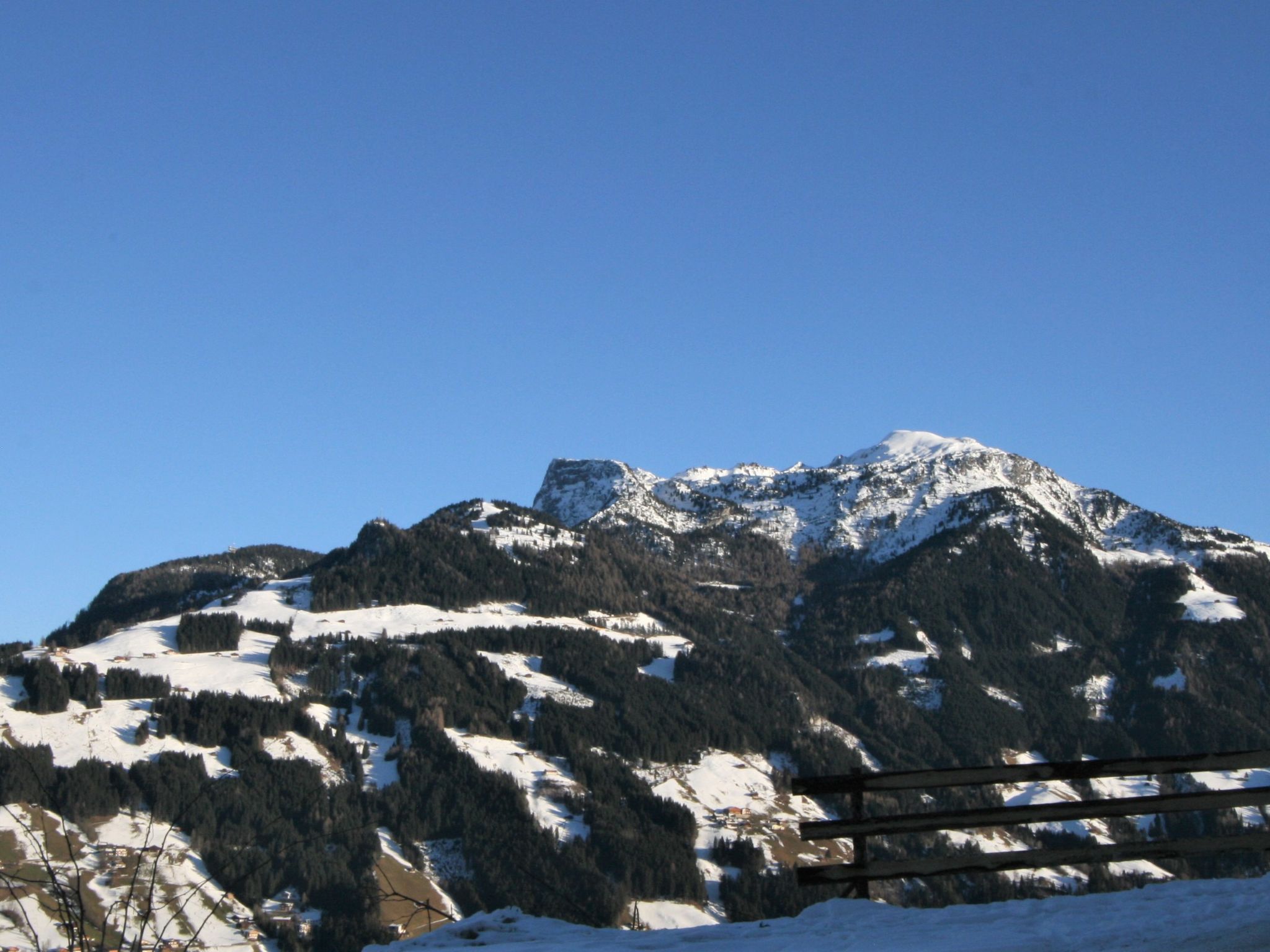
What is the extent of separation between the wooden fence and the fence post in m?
0.02

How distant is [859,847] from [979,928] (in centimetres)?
240

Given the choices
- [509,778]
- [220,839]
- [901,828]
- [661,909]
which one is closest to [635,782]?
[509,778]

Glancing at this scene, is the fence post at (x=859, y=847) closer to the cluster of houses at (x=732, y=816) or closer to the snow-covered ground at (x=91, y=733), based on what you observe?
the snow-covered ground at (x=91, y=733)

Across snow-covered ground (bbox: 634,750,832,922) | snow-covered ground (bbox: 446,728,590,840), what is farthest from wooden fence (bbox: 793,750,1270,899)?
snow-covered ground (bbox: 446,728,590,840)

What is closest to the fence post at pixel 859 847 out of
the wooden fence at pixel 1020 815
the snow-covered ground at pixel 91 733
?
the wooden fence at pixel 1020 815

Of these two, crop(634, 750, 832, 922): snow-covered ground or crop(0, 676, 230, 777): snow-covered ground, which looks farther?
crop(634, 750, 832, 922): snow-covered ground

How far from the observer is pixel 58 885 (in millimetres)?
7438

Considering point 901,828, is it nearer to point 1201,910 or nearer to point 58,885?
point 1201,910

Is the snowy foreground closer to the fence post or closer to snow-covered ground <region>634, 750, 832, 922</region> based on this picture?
the fence post

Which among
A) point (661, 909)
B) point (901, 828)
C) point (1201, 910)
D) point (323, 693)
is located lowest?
point (661, 909)

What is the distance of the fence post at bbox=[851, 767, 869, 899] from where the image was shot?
15.1m

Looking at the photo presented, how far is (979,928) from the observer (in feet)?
43.1

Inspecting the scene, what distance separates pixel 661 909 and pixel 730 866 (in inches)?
657

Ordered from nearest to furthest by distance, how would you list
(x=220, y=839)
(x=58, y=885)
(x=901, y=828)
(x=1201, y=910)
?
(x=58, y=885) → (x=1201, y=910) → (x=901, y=828) → (x=220, y=839)
